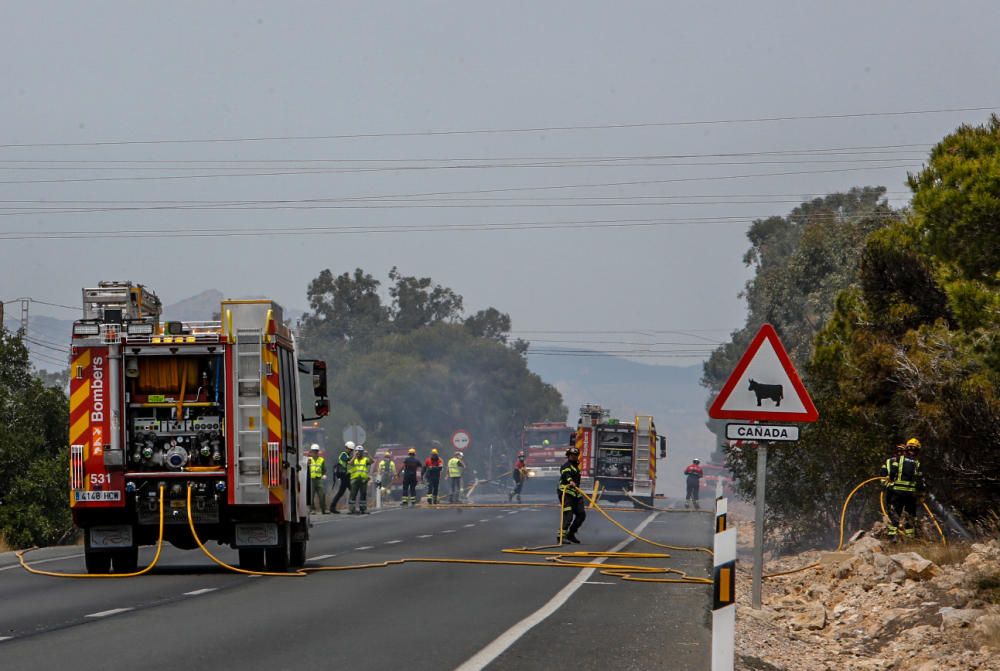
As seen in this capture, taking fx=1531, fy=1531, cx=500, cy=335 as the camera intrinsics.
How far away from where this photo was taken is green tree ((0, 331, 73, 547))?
27172 millimetres

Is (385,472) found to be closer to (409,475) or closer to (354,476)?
(409,475)

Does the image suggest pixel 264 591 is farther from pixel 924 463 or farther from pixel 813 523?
pixel 813 523

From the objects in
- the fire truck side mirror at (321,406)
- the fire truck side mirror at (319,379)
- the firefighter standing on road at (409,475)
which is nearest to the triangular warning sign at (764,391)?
the fire truck side mirror at (319,379)

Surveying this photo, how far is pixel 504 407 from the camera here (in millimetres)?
114562

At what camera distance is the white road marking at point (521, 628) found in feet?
32.0

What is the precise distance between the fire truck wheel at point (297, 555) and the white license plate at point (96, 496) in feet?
9.07

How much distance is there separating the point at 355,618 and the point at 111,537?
5.32m

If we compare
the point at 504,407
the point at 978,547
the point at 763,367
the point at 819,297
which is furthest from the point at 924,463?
the point at 504,407

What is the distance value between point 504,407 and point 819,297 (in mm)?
61116

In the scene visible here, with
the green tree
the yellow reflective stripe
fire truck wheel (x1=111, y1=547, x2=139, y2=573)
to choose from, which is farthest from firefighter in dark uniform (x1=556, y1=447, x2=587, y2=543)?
the green tree

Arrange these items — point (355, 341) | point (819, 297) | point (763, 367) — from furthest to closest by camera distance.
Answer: point (355, 341) → point (819, 297) → point (763, 367)

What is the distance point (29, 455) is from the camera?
2834 cm

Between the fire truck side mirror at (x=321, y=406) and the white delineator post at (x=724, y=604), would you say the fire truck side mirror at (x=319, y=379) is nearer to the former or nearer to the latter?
the fire truck side mirror at (x=321, y=406)

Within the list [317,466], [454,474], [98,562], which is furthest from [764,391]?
[454,474]
